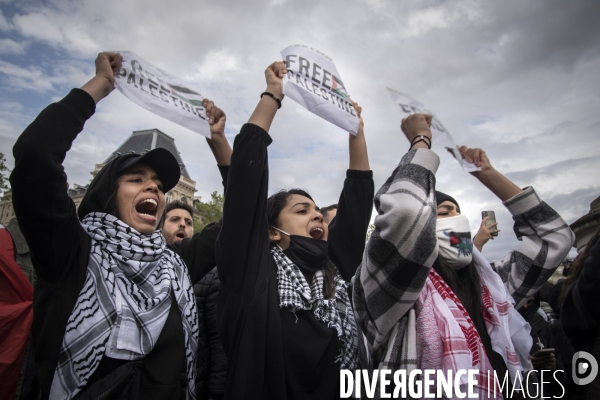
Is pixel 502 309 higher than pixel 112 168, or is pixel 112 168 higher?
pixel 112 168

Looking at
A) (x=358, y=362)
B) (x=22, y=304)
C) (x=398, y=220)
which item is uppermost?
(x=398, y=220)

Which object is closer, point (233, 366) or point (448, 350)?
point (448, 350)

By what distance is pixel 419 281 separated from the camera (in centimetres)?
165

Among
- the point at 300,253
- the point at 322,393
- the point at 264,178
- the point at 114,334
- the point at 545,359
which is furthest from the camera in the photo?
the point at 545,359

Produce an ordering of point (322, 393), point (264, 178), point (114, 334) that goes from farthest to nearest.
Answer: point (264, 178), point (322, 393), point (114, 334)

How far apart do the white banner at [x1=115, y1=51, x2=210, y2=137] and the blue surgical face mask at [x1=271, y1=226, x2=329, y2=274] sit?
0.98 metres

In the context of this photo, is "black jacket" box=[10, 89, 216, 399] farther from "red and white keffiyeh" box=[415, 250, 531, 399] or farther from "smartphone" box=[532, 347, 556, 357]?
"smartphone" box=[532, 347, 556, 357]

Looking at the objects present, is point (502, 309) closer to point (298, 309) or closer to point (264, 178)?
point (298, 309)

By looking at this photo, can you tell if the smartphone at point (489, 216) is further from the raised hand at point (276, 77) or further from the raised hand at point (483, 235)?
the raised hand at point (276, 77)

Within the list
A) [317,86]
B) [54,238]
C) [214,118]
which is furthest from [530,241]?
[54,238]

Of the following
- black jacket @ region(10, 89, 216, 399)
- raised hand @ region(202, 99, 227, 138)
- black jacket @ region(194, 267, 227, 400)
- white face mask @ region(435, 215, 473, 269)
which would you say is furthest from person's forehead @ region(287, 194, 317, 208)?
black jacket @ region(10, 89, 216, 399)

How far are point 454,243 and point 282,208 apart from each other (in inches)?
47.3

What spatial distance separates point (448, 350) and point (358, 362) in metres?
0.71

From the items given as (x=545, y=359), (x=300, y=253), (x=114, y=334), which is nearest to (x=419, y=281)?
(x=300, y=253)
